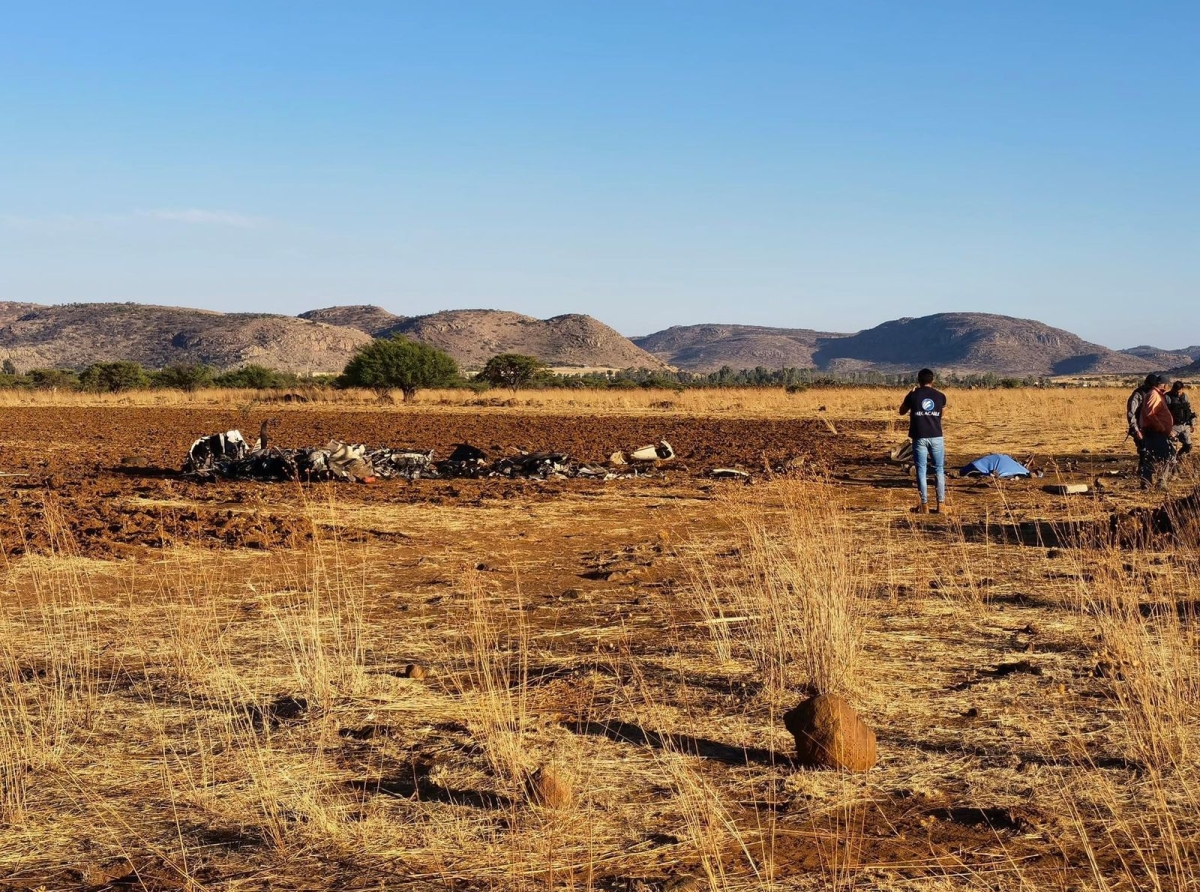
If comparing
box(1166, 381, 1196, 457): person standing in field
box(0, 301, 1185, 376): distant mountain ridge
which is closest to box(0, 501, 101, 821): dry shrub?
box(1166, 381, 1196, 457): person standing in field

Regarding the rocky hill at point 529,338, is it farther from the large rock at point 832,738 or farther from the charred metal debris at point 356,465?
the large rock at point 832,738

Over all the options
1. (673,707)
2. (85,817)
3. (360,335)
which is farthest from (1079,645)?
(360,335)

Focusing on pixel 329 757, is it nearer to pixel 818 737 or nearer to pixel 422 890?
pixel 422 890

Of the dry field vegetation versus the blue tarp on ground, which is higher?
the blue tarp on ground

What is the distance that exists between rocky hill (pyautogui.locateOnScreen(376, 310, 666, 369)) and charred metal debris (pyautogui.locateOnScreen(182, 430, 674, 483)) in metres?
143

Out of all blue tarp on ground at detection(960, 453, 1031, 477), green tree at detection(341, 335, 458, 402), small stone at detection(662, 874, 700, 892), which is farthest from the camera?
green tree at detection(341, 335, 458, 402)

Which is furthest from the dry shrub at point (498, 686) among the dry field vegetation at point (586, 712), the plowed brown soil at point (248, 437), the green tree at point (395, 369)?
the green tree at point (395, 369)

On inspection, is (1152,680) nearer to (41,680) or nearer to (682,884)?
(682,884)

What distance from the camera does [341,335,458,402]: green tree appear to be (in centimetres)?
5497

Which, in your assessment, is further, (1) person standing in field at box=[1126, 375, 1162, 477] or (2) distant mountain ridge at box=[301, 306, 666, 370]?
(2) distant mountain ridge at box=[301, 306, 666, 370]

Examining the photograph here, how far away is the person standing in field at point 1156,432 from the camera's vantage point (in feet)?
47.6

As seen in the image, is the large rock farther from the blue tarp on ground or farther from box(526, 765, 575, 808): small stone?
the blue tarp on ground

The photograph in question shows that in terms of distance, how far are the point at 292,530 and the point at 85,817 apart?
786 cm

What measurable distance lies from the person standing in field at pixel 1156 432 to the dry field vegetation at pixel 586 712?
11.3ft
